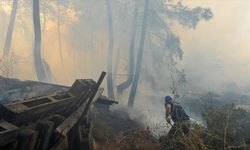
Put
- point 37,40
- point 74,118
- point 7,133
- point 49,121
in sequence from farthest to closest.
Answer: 1. point 37,40
2. point 74,118
3. point 49,121
4. point 7,133

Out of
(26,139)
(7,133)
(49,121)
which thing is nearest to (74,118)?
(49,121)

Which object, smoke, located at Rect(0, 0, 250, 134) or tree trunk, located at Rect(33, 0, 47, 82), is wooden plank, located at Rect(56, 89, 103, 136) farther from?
tree trunk, located at Rect(33, 0, 47, 82)

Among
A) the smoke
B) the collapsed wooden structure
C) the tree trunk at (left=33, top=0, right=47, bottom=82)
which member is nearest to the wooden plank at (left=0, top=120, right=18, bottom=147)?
the collapsed wooden structure

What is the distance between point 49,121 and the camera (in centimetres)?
525

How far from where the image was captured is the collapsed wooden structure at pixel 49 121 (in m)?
4.74

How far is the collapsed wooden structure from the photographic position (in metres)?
4.74

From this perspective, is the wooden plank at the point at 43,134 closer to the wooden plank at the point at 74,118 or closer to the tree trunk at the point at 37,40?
the wooden plank at the point at 74,118

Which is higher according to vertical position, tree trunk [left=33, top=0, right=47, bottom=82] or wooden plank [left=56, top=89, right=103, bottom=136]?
tree trunk [left=33, top=0, right=47, bottom=82]

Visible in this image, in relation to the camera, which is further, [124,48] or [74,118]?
[124,48]

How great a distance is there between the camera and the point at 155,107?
25719 millimetres

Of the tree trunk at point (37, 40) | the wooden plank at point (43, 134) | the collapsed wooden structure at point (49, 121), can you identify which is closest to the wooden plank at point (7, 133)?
the collapsed wooden structure at point (49, 121)

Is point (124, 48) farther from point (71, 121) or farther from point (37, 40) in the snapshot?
point (71, 121)

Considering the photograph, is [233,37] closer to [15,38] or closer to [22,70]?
[15,38]

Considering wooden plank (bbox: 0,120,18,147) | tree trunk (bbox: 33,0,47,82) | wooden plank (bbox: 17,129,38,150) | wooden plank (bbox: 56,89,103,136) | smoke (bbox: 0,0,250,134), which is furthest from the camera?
smoke (bbox: 0,0,250,134)
